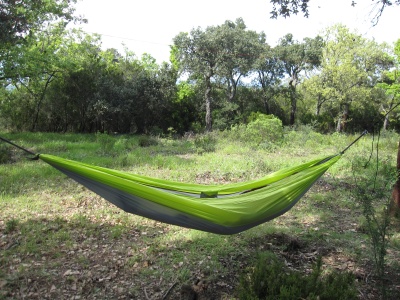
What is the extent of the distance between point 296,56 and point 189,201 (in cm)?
1665

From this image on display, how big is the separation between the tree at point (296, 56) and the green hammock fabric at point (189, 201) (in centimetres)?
1585

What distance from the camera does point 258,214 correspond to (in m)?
2.18

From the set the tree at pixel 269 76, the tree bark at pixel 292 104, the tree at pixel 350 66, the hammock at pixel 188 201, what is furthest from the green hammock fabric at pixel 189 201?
the tree bark at pixel 292 104

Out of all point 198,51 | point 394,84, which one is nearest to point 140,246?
point 394,84

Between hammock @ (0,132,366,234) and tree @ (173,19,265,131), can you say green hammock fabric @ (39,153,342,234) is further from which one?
tree @ (173,19,265,131)

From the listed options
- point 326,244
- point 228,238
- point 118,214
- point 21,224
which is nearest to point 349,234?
point 326,244

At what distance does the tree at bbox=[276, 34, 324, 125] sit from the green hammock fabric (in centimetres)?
1585

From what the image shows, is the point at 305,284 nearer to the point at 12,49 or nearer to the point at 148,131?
the point at 12,49

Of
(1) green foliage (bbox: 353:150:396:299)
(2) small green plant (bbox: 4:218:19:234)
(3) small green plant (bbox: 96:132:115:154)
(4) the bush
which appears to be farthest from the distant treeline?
(2) small green plant (bbox: 4:218:19:234)

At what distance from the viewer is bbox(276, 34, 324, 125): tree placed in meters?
16.7

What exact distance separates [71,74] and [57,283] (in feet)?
35.0

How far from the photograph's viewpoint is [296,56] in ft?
55.2

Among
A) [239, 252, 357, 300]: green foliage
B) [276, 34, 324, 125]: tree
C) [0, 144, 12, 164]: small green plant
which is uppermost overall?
[276, 34, 324, 125]: tree

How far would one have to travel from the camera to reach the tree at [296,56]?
1666cm
